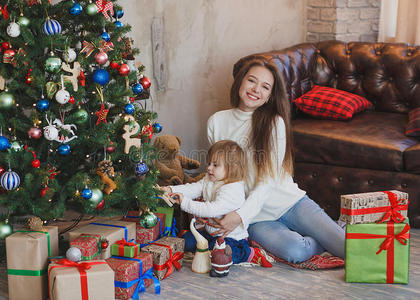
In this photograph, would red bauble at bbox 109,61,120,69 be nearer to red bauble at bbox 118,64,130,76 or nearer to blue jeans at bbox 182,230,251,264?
red bauble at bbox 118,64,130,76

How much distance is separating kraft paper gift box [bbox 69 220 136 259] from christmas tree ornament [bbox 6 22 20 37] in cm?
83

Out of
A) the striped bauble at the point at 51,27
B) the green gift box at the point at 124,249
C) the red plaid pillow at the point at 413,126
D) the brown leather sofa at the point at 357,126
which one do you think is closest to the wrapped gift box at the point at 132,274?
the green gift box at the point at 124,249

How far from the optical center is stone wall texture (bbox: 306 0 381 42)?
157 inches

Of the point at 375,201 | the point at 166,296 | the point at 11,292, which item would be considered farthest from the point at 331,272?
the point at 11,292

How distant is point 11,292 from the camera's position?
2160 millimetres

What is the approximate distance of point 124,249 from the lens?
2293mm

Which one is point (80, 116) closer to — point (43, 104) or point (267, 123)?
point (43, 104)

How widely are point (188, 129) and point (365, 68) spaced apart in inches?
51.0

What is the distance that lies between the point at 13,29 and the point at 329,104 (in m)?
1.99

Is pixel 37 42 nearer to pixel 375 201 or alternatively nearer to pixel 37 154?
pixel 37 154

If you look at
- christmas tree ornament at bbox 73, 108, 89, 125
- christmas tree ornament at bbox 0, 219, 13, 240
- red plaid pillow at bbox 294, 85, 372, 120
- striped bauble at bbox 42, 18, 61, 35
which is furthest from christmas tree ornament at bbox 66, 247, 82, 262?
red plaid pillow at bbox 294, 85, 372, 120

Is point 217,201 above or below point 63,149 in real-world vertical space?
below

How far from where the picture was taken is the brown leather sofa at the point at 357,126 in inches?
116

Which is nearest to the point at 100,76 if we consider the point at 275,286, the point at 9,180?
the point at 9,180
